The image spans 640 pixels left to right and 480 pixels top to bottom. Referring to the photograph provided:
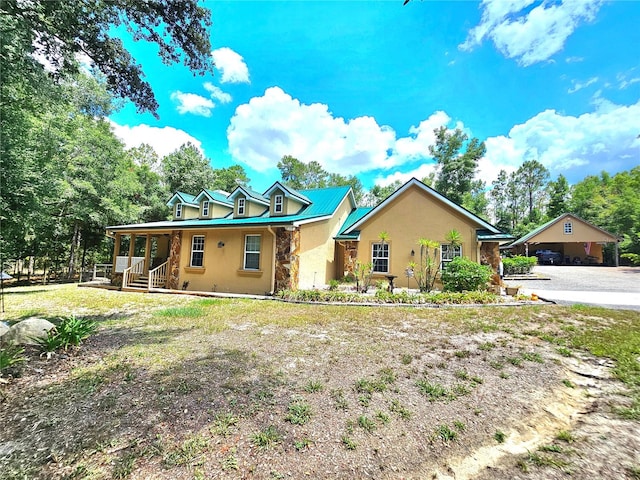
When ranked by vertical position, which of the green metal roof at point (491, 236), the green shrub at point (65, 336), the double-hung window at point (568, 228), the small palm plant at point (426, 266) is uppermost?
the double-hung window at point (568, 228)

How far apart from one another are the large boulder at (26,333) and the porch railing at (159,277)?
915 centimetres

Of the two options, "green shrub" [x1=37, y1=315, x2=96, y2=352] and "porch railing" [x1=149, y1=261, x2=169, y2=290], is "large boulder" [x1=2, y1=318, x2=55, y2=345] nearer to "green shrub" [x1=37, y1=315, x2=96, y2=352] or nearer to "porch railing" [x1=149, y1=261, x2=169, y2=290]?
"green shrub" [x1=37, y1=315, x2=96, y2=352]

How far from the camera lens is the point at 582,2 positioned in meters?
6.77

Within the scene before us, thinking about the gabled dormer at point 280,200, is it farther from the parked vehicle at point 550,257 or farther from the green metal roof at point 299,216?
the parked vehicle at point 550,257

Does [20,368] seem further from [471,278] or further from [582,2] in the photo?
[582,2]

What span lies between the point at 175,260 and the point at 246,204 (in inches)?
184

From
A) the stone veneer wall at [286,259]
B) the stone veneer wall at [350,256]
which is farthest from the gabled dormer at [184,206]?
the stone veneer wall at [350,256]

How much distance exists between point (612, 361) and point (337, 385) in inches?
180

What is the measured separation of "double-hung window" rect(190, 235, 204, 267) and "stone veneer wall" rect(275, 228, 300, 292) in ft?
15.0

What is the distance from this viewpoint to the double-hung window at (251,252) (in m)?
12.5

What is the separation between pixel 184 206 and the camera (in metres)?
17.1

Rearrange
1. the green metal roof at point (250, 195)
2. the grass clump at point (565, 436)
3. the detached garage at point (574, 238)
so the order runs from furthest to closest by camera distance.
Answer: the detached garage at point (574, 238) → the green metal roof at point (250, 195) → the grass clump at point (565, 436)

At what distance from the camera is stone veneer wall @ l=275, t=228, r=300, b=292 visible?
37.8 ft

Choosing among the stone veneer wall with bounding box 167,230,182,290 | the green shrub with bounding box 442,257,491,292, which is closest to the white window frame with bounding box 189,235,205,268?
the stone veneer wall with bounding box 167,230,182,290
